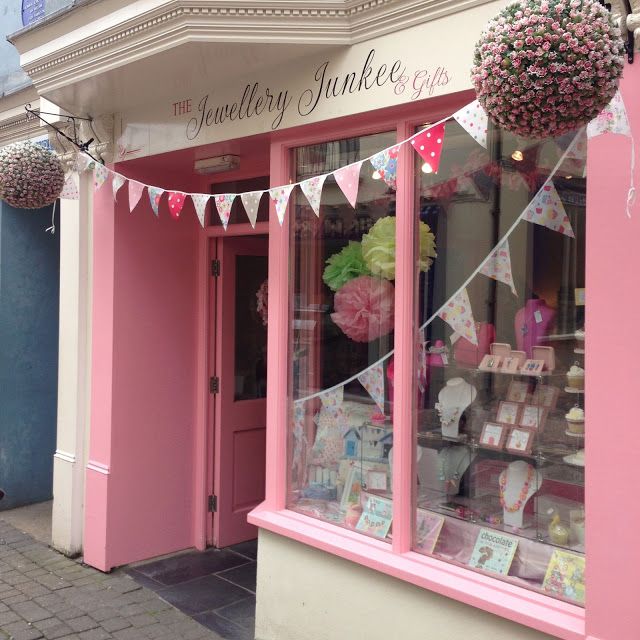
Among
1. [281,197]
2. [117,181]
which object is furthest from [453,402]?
[117,181]

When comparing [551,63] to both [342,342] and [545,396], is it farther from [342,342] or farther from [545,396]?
[342,342]

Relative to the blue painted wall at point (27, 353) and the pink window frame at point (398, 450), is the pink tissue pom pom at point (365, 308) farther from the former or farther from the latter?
the blue painted wall at point (27, 353)

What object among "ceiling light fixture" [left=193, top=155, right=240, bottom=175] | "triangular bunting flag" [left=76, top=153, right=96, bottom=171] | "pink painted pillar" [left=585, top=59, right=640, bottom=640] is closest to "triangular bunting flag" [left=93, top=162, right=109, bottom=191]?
"triangular bunting flag" [left=76, top=153, right=96, bottom=171]

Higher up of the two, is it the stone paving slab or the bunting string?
the bunting string

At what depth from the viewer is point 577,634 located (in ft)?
10.3

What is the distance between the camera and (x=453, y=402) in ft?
13.2

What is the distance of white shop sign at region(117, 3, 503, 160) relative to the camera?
A: 3654mm

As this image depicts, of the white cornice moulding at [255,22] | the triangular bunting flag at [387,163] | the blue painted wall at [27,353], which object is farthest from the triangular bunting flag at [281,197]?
the blue painted wall at [27,353]

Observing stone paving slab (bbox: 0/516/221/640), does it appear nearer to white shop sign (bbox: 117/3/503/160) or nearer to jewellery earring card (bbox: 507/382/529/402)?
jewellery earring card (bbox: 507/382/529/402)

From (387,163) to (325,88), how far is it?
69 cm

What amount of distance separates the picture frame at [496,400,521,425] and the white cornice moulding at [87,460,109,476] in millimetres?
3231

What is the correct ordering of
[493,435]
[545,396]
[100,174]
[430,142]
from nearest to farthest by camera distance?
[430,142] < [545,396] < [493,435] < [100,174]

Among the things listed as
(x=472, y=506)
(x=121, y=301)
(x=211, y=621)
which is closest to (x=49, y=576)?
(x=211, y=621)

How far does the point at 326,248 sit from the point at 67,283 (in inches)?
105
